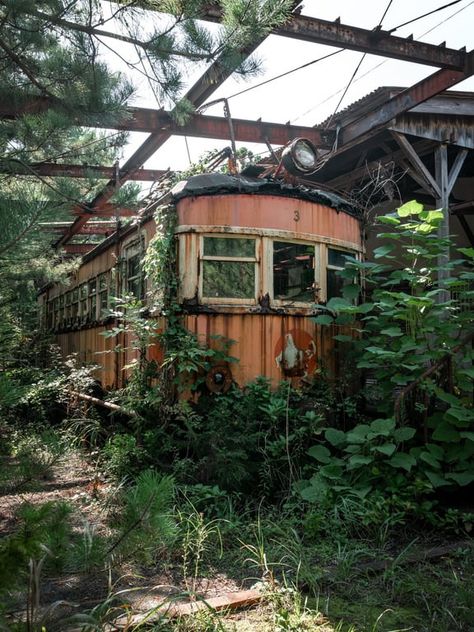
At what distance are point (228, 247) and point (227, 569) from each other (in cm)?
326

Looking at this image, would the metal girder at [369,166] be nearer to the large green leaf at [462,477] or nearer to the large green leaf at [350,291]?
the large green leaf at [350,291]

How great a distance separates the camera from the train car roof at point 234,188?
5.66 meters

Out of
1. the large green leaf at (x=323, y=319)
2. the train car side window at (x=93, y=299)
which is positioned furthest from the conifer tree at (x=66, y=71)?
the train car side window at (x=93, y=299)

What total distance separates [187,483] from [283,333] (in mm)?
1886

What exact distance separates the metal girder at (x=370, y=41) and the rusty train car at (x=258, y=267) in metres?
1.74

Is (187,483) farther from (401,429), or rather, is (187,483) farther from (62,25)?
(62,25)

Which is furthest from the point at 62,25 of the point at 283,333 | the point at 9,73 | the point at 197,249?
the point at 283,333

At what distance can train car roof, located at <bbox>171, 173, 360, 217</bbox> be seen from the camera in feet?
18.6

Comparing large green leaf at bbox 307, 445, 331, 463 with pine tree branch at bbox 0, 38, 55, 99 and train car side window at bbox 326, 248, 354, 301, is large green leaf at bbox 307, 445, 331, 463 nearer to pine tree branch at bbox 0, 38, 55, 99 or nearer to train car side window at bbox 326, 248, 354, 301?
train car side window at bbox 326, 248, 354, 301

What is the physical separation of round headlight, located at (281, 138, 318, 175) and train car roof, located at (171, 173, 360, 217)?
0.36 meters

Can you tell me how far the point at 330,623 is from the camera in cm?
271

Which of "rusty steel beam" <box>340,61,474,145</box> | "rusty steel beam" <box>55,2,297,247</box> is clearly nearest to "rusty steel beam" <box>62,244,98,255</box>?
"rusty steel beam" <box>55,2,297,247</box>

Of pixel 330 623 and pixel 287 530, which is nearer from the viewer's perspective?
pixel 330 623

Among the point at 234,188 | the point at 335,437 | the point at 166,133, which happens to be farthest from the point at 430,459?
the point at 166,133
